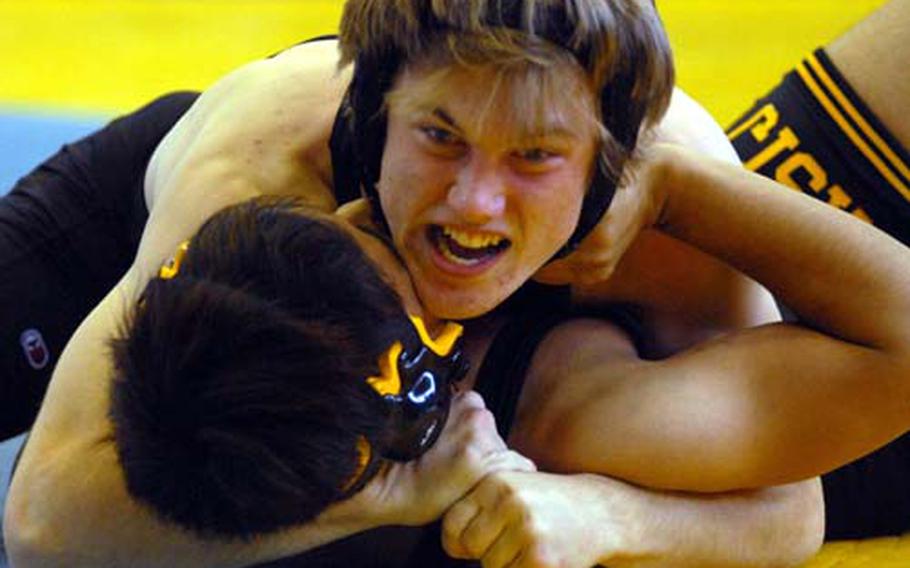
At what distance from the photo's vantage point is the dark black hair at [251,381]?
5.11 feet

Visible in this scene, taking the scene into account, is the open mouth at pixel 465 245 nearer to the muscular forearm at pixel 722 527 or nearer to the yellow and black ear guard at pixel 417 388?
the yellow and black ear guard at pixel 417 388

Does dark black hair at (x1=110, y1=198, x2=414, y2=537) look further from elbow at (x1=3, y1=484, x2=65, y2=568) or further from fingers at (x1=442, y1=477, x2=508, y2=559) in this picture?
elbow at (x1=3, y1=484, x2=65, y2=568)

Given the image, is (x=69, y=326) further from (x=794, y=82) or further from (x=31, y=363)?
(x=794, y=82)

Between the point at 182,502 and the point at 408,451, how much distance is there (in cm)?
27

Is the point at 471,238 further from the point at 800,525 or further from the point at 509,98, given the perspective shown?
the point at 800,525

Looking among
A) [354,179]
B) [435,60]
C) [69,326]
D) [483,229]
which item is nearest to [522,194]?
[483,229]

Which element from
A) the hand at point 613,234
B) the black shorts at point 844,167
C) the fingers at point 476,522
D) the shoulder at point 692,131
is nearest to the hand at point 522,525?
the fingers at point 476,522

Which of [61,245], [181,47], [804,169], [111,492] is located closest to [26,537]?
[111,492]

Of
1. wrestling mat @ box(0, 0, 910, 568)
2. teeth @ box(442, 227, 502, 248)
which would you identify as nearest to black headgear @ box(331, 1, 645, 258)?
teeth @ box(442, 227, 502, 248)

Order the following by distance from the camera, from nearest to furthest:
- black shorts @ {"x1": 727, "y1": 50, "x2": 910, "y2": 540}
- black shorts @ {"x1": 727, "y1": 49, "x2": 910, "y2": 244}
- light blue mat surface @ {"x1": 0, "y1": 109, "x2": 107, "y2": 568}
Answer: black shorts @ {"x1": 727, "y1": 50, "x2": 910, "y2": 540} < black shorts @ {"x1": 727, "y1": 49, "x2": 910, "y2": 244} < light blue mat surface @ {"x1": 0, "y1": 109, "x2": 107, "y2": 568}

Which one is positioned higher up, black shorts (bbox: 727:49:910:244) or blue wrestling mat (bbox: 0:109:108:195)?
black shorts (bbox: 727:49:910:244)

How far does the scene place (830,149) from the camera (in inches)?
103

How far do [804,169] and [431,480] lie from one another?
3.62 feet

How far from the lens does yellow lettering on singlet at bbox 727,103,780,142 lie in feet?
8.89
